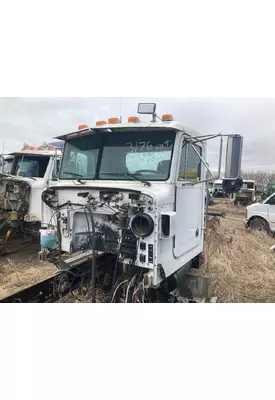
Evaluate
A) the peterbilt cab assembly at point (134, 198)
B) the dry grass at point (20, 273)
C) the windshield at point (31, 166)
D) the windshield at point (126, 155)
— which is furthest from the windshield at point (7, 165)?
the windshield at point (126, 155)

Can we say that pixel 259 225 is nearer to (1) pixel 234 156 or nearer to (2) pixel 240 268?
(2) pixel 240 268

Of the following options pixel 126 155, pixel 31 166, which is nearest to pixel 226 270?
pixel 126 155

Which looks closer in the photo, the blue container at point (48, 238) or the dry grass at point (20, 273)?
the blue container at point (48, 238)

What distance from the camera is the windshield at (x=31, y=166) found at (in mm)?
6141

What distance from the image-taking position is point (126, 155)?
316 cm

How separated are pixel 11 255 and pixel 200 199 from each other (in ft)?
14.2

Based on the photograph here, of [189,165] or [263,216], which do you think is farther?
[263,216]

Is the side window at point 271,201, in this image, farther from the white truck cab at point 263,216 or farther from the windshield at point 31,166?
the windshield at point 31,166

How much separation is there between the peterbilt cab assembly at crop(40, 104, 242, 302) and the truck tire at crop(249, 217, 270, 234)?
6.04 m

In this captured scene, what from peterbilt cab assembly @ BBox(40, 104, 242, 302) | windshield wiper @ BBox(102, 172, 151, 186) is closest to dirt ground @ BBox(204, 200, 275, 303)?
peterbilt cab assembly @ BBox(40, 104, 242, 302)

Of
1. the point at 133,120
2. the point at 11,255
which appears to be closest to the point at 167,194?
the point at 133,120

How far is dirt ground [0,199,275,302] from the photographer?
158 inches

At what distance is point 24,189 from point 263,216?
7.30 m

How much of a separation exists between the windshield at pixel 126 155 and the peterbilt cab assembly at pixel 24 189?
2201mm
